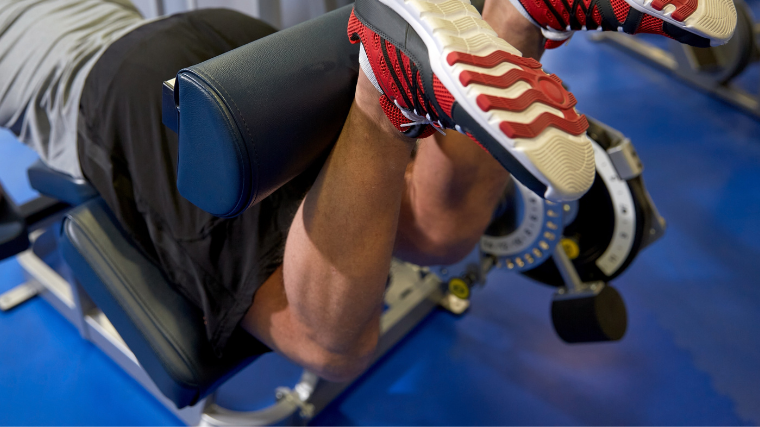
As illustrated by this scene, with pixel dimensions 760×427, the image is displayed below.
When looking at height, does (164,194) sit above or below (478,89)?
below

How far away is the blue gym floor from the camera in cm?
125

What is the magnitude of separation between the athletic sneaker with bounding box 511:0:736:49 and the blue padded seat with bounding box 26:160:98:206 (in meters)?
0.81

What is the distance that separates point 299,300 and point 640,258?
4.11 feet

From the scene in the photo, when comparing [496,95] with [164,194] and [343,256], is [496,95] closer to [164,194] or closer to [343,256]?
[343,256]

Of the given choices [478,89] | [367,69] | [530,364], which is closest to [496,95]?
[478,89]

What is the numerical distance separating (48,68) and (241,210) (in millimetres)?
575

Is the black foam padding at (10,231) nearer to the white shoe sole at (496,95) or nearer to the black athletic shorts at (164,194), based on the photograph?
the black athletic shorts at (164,194)

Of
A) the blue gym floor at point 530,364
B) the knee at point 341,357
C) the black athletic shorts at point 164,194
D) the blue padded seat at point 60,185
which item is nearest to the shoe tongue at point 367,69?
the black athletic shorts at point 164,194

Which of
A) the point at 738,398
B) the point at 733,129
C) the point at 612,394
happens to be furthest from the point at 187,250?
the point at 733,129

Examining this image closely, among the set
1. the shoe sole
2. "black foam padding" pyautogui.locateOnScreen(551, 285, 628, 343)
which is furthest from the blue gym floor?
the shoe sole

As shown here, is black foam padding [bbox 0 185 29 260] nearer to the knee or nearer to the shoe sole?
the knee

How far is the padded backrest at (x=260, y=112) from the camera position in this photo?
0.58 m

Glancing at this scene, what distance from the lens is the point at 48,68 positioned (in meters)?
0.96

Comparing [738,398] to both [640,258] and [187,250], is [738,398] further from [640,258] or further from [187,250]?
[187,250]
